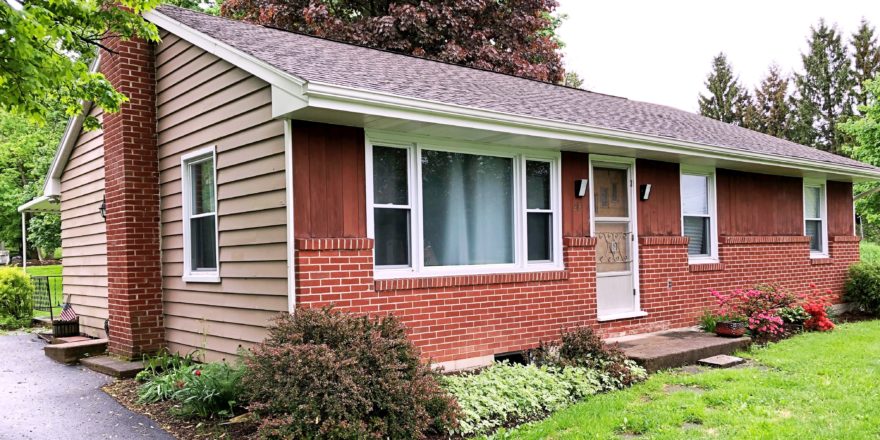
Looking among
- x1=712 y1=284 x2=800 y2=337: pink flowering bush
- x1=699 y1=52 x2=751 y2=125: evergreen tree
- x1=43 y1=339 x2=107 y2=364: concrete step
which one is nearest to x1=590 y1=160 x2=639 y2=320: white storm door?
x1=712 y1=284 x2=800 y2=337: pink flowering bush

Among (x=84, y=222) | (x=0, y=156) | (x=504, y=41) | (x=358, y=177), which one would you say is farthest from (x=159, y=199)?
(x=0, y=156)

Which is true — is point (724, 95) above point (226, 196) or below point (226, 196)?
above

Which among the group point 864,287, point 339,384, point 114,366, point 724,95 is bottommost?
point 114,366

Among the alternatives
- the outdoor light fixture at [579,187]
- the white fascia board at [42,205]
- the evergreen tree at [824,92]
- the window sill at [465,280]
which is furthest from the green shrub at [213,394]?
the evergreen tree at [824,92]

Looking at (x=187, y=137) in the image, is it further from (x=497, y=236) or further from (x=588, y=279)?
(x=588, y=279)

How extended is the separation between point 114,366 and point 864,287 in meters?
12.3

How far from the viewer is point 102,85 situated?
6.30 m

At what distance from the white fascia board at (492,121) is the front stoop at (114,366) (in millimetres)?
4015

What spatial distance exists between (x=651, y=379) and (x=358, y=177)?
3.56 meters

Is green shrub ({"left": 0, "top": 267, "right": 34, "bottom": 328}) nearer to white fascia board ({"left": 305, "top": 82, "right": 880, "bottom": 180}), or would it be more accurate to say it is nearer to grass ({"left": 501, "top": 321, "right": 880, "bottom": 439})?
white fascia board ({"left": 305, "top": 82, "right": 880, "bottom": 180})

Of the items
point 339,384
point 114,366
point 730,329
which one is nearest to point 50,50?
point 114,366

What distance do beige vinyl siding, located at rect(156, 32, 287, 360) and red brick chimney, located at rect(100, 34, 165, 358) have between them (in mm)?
147

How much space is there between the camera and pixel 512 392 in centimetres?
573

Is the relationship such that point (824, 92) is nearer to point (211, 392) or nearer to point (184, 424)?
point (211, 392)
